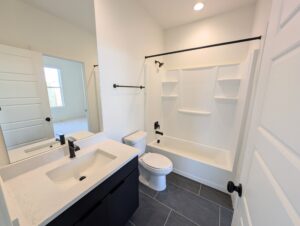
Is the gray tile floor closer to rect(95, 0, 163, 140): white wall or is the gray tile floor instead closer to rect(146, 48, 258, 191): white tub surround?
rect(146, 48, 258, 191): white tub surround

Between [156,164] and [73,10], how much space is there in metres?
1.96

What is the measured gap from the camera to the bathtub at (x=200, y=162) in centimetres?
186

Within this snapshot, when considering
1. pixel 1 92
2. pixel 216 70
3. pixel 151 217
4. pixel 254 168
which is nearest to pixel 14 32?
pixel 1 92

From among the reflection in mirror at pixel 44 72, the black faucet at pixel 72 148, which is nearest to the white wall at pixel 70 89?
the reflection in mirror at pixel 44 72

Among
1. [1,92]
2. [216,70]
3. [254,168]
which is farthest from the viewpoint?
[216,70]

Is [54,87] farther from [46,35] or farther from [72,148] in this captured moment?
[72,148]

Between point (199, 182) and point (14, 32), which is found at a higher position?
point (14, 32)

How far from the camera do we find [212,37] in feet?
7.26

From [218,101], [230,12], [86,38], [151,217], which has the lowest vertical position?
[151,217]

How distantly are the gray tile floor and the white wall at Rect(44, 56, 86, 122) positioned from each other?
1.35 m

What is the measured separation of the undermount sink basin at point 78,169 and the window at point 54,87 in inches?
21.5

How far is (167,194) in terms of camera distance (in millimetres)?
1800

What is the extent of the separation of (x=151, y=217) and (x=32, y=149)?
4.62 feet

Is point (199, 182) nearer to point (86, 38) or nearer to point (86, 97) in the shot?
point (86, 97)
